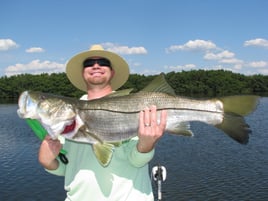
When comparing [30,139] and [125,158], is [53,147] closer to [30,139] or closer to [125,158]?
[125,158]

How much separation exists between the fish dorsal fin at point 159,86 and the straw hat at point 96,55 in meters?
0.81

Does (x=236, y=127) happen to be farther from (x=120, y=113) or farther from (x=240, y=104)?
(x=120, y=113)

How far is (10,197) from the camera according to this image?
1878 cm

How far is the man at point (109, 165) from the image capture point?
12.3ft

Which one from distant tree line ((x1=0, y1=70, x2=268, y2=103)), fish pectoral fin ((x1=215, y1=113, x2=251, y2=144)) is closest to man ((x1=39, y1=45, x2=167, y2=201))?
fish pectoral fin ((x1=215, y1=113, x2=251, y2=144))

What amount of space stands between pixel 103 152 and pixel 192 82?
416ft

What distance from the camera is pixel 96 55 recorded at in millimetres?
4500

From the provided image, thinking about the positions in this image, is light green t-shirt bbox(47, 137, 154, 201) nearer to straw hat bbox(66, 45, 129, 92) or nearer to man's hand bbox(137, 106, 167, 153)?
man's hand bbox(137, 106, 167, 153)

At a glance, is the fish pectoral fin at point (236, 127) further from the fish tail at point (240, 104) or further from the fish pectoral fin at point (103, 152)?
the fish pectoral fin at point (103, 152)

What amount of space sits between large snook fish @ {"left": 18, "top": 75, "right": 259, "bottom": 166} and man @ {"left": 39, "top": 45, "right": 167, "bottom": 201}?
167 millimetres

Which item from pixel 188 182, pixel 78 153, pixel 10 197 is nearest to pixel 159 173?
pixel 78 153

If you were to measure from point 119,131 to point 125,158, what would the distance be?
341mm

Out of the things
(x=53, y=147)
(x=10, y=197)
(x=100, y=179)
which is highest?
(x=53, y=147)

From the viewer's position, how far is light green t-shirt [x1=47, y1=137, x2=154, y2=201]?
3.88 m
